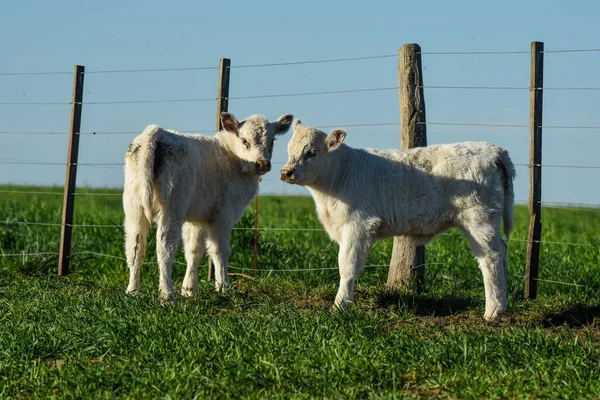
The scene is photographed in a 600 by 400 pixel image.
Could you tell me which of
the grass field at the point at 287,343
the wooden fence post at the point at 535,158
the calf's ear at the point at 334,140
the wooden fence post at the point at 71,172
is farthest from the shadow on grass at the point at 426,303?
the wooden fence post at the point at 71,172

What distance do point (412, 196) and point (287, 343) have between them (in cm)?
293

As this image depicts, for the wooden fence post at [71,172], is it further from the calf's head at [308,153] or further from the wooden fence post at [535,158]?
the wooden fence post at [535,158]

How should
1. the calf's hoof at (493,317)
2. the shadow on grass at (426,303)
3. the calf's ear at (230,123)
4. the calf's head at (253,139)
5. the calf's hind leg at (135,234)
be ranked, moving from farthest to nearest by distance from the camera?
the calf's ear at (230,123) → the calf's head at (253,139) → the shadow on grass at (426,303) → the calf's hind leg at (135,234) → the calf's hoof at (493,317)

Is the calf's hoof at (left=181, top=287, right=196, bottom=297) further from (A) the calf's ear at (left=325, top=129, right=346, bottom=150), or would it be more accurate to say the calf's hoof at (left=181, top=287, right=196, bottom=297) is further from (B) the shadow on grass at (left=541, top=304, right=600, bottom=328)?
(B) the shadow on grass at (left=541, top=304, right=600, bottom=328)

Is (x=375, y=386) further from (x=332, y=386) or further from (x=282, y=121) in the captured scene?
(x=282, y=121)

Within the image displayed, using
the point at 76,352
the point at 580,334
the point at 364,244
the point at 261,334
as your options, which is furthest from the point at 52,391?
the point at 580,334

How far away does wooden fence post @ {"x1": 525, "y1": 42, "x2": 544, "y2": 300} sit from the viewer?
35.6 feet

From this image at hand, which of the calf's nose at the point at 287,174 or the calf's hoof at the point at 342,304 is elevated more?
the calf's nose at the point at 287,174

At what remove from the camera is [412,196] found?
942cm

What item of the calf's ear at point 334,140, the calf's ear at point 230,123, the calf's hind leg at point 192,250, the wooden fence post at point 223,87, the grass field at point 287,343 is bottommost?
the grass field at point 287,343

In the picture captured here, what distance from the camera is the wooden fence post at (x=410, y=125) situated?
10.9 meters

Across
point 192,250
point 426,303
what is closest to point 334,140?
point 426,303

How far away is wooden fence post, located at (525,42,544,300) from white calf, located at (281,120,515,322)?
4.57 ft

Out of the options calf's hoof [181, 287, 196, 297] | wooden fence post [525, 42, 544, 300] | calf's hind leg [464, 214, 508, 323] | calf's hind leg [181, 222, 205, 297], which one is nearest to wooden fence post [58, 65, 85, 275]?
calf's hind leg [181, 222, 205, 297]
